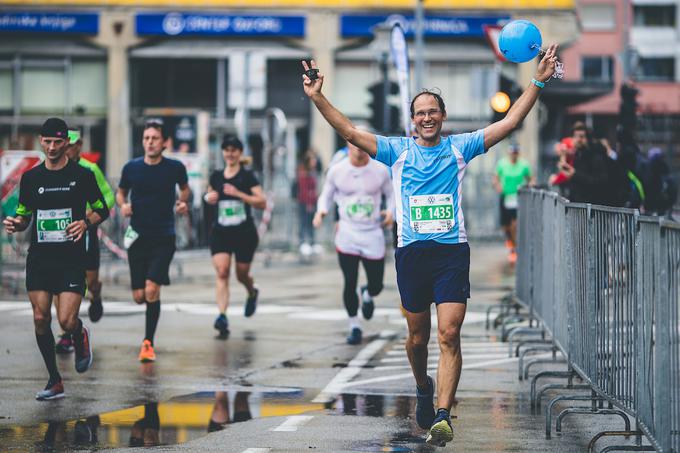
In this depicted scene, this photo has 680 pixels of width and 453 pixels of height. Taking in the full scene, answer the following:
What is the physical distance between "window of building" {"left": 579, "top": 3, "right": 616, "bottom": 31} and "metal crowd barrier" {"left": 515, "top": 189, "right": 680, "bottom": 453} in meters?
63.6

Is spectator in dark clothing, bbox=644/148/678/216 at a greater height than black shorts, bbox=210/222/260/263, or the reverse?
spectator in dark clothing, bbox=644/148/678/216

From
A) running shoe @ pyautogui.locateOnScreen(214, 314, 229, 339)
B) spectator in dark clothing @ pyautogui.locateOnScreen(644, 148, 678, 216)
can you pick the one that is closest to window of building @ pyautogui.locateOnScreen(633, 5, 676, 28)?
spectator in dark clothing @ pyautogui.locateOnScreen(644, 148, 678, 216)

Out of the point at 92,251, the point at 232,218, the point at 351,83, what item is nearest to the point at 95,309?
the point at 92,251

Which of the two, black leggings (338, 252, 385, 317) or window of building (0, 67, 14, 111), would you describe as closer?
black leggings (338, 252, 385, 317)

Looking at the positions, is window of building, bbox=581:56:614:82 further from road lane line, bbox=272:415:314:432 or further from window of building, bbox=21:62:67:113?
road lane line, bbox=272:415:314:432

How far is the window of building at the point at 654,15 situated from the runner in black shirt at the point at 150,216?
6543 cm

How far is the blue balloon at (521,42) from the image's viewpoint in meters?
8.24

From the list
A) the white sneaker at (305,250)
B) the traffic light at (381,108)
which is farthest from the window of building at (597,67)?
the traffic light at (381,108)

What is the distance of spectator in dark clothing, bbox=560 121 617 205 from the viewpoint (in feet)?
53.3

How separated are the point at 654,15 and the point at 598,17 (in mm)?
3735

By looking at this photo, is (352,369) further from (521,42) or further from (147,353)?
(521,42)

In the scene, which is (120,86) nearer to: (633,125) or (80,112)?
(80,112)

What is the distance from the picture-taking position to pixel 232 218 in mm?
14883

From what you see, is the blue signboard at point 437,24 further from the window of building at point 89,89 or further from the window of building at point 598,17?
the window of building at point 598,17
